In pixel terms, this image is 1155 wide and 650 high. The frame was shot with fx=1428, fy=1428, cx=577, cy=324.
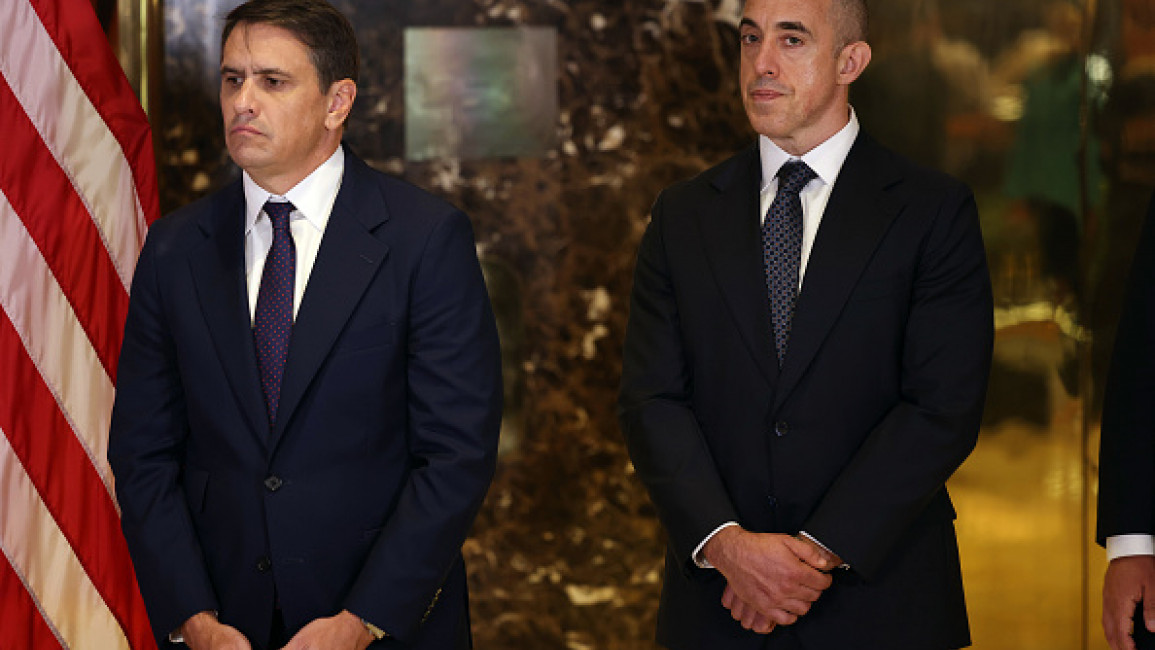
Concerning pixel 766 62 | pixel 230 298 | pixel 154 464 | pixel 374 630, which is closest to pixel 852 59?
pixel 766 62

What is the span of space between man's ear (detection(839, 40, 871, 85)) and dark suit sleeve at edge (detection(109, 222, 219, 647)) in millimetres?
1336

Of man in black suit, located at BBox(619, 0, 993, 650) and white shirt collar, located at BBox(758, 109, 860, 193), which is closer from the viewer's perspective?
man in black suit, located at BBox(619, 0, 993, 650)

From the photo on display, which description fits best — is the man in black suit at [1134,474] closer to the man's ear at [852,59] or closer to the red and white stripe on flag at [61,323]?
the man's ear at [852,59]

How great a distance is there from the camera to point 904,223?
2635 millimetres

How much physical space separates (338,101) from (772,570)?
1.15 metres

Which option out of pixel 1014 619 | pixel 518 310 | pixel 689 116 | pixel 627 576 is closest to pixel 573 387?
pixel 518 310

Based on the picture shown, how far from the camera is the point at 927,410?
2545 millimetres

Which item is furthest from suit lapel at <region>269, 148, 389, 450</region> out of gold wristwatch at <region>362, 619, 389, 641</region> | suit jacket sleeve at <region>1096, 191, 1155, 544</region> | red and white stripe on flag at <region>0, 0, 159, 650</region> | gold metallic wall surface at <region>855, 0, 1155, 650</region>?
gold metallic wall surface at <region>855, 0, 1155, 650</region>

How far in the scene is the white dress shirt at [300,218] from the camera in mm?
2543

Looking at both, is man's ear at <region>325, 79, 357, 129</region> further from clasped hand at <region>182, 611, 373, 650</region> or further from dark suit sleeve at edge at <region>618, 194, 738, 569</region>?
clasped hand at <region>182, 611, 373, 650</region>

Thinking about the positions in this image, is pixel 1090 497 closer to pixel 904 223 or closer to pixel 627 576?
pixel 627 576

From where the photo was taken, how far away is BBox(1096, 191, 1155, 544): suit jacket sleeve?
7.90 ft

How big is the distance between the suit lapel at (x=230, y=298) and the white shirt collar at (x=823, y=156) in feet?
3.31

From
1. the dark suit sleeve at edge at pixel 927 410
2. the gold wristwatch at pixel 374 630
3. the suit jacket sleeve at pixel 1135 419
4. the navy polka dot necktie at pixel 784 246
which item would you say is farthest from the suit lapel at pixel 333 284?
the suit jacket sleeve at pixel 1135 419
